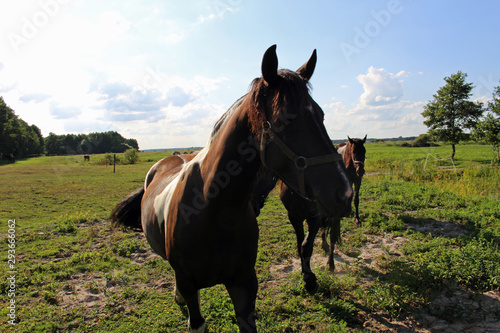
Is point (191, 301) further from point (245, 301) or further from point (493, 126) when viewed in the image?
point (493, 126)

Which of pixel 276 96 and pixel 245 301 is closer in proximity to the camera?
pixel 276 96

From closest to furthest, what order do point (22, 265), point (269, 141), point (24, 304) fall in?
1. point (269, 141)
2. point (24, 304)
3. point (22, 265)

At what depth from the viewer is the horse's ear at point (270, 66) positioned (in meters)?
1.52

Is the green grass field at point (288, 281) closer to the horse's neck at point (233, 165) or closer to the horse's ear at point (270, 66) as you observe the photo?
the horse's neck at point (233, 165)

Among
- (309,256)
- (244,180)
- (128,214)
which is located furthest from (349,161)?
(244,180)

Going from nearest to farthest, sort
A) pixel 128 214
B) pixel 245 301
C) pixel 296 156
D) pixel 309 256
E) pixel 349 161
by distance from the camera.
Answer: pixel 296 156, pixel 245 301, pixel 309 256, pixel 128 214, pixel 349 161

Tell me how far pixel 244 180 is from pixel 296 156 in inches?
18.2

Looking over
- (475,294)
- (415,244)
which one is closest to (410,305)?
(475,294)

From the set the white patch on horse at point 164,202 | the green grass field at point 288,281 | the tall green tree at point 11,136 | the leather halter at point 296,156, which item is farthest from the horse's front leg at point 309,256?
the tall green tree at point 11,136

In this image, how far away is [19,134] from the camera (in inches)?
1933

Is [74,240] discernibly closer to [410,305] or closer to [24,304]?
[24,304]

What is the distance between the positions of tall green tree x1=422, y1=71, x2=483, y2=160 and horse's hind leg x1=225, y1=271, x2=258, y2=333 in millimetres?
29722

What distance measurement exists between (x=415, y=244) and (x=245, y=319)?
443 cm

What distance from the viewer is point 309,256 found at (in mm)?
3924
